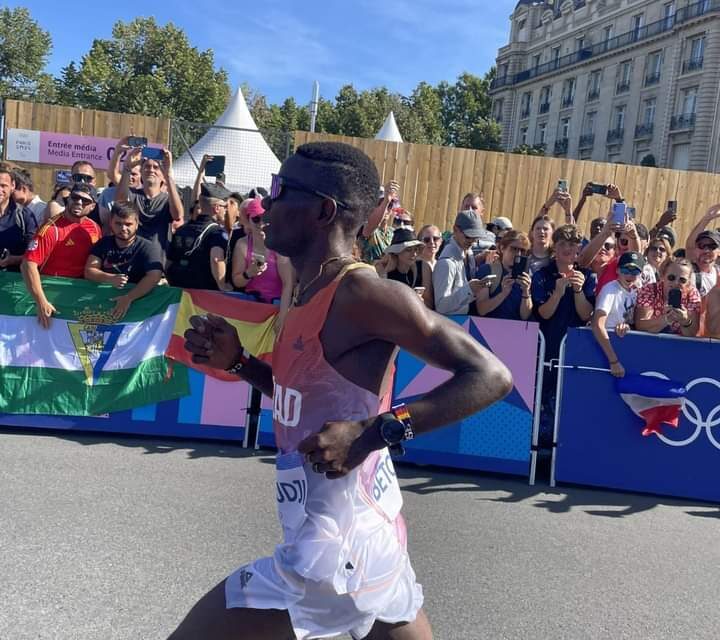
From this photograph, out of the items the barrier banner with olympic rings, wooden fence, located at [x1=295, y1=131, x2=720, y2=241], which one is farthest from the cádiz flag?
wooden fence, located at [x1=295, y1=131, x2=720, y2=241]

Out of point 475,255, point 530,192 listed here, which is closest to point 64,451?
point 475,255

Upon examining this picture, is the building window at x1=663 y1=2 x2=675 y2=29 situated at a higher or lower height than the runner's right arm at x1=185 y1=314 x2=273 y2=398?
higher

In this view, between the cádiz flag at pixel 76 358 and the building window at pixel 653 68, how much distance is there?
173 ft

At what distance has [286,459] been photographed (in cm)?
187

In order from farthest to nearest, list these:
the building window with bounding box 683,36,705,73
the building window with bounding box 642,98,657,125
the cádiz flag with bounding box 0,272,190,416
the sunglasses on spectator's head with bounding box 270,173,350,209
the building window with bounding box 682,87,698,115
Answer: the building window with bounding box 642,98,657,125 < the building window with bounding box 683,36,705,73 < the building window with bounding box 682,87,698,115 < the cádiz flag with bounding box 0,272,190,416 < the sunglasses on spectator's head with bounding box 270,173,350,209

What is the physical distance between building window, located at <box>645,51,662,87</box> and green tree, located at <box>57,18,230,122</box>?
3073 cm

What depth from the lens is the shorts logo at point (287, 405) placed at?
6.01ft

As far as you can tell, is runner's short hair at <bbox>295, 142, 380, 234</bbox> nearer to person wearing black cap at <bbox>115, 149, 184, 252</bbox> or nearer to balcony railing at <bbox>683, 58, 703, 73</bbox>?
person wearing black cap at <bbox>115, 149, 184, 252</bbox>

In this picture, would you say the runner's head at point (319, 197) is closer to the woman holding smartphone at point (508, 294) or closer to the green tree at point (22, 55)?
the woman holding smartphone at point (508, 294)

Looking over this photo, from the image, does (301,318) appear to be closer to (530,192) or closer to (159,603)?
(159,603)

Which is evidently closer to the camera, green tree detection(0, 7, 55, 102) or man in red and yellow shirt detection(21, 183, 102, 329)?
man in red and yellow shirt detection(21, 183, 102, 329)

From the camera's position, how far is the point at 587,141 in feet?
188

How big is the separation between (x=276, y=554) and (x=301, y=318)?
608 millimetres

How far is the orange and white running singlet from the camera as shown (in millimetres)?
1759
